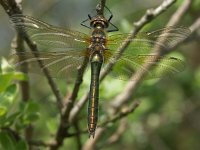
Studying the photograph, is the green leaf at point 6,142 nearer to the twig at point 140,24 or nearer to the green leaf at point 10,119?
the green leaf at point 10,119

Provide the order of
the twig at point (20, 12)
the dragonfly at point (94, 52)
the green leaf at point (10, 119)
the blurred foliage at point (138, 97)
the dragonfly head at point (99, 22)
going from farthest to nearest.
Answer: the blurred foliage at point (138, 97) < the dragonfly head at point (99, 22) < the dragonfly at point (94, 52) < the green leaf at point (10, 119) < the twig at point (20, 12)

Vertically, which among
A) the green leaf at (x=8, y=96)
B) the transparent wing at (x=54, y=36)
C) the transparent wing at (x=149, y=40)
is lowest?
the green leaf at (x=8, y=96)

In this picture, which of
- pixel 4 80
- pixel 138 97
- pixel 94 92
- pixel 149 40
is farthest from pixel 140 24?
pixel 138 97

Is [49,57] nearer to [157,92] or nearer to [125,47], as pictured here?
[125,47]

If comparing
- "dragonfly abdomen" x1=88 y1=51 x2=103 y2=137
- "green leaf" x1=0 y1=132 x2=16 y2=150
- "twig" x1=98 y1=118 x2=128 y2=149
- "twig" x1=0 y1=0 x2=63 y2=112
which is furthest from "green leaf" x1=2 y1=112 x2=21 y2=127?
"twig" x1=98 y1=118 x2=128 y2=149

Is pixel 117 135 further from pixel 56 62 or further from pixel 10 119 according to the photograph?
pixel 10 119

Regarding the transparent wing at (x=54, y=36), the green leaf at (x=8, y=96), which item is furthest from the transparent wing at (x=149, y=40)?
the green leaf at (x=8, y=96)
